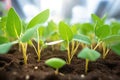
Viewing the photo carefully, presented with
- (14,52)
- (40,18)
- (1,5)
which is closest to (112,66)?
(40,18)

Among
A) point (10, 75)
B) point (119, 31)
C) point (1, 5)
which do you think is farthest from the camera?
point (1, 5)

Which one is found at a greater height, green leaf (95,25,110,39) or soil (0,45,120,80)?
green leaf (95,25,110,39)

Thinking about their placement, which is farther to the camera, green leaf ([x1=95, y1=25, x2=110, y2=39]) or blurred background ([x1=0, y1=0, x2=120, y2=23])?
blurred background ([x1=0, y1=0, x2=120, y2=23])

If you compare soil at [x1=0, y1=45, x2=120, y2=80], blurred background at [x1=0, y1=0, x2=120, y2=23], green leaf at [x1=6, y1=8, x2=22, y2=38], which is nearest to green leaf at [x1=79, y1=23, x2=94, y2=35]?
soil at [x1=0, y1=45, x2=120, y2=80]

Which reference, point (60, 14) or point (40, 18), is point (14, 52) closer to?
point (40, 18)

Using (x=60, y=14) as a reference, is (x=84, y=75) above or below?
below

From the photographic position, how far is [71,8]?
286 cm

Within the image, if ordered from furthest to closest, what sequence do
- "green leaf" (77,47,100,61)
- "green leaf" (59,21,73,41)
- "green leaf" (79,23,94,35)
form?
"green leaf" (79,23,94,35), "green leaf" (59,21,73,41), "green leaf" (77,47,100,61)

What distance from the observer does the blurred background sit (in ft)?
8.87

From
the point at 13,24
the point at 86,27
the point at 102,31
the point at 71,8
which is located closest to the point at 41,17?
the point at 13,24

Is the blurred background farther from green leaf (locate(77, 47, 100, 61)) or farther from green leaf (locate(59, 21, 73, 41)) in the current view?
green leaf (locate(77, 47, 100, 61))

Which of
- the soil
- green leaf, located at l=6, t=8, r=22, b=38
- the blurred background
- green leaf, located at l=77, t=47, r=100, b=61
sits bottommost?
the soil

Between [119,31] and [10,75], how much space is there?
0.42 m

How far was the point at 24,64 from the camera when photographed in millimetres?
698
